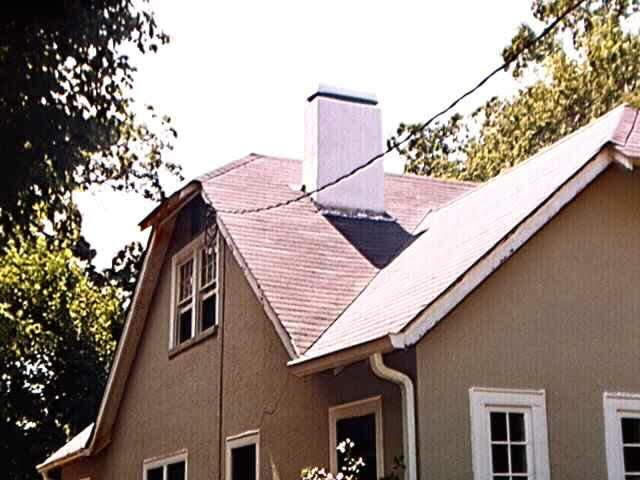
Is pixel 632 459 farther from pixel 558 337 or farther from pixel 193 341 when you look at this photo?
pixel 193 341

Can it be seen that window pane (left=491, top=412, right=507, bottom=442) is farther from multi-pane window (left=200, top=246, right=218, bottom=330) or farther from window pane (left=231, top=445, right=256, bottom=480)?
multi-pane window (left=200, top=246, right=218, bottom=330)

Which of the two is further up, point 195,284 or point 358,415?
point 195,284

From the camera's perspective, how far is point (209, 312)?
14.0 m

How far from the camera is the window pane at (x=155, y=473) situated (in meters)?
14.9

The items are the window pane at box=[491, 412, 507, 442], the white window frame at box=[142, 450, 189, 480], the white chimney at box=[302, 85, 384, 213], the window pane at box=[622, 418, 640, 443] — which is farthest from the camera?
the white chimney at box=[302, 85, 384, 213]

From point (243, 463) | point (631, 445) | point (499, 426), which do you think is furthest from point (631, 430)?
point (243, 463)

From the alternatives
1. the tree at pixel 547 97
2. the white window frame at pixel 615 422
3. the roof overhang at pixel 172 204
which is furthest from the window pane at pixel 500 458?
the tree at pixel 547 97

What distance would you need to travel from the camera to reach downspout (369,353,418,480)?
8938mm

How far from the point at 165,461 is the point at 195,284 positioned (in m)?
2.36

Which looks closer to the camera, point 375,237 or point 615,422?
point 615,422

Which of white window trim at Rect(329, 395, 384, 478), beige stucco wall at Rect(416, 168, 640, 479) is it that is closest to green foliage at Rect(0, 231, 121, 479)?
white window trim at Rect(329, 395, 384, 478)

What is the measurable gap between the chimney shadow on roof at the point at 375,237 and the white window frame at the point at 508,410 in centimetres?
355

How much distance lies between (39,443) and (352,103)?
51.3 feet

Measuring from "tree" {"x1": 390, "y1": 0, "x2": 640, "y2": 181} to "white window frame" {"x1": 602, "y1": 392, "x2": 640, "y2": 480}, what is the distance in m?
14.3
